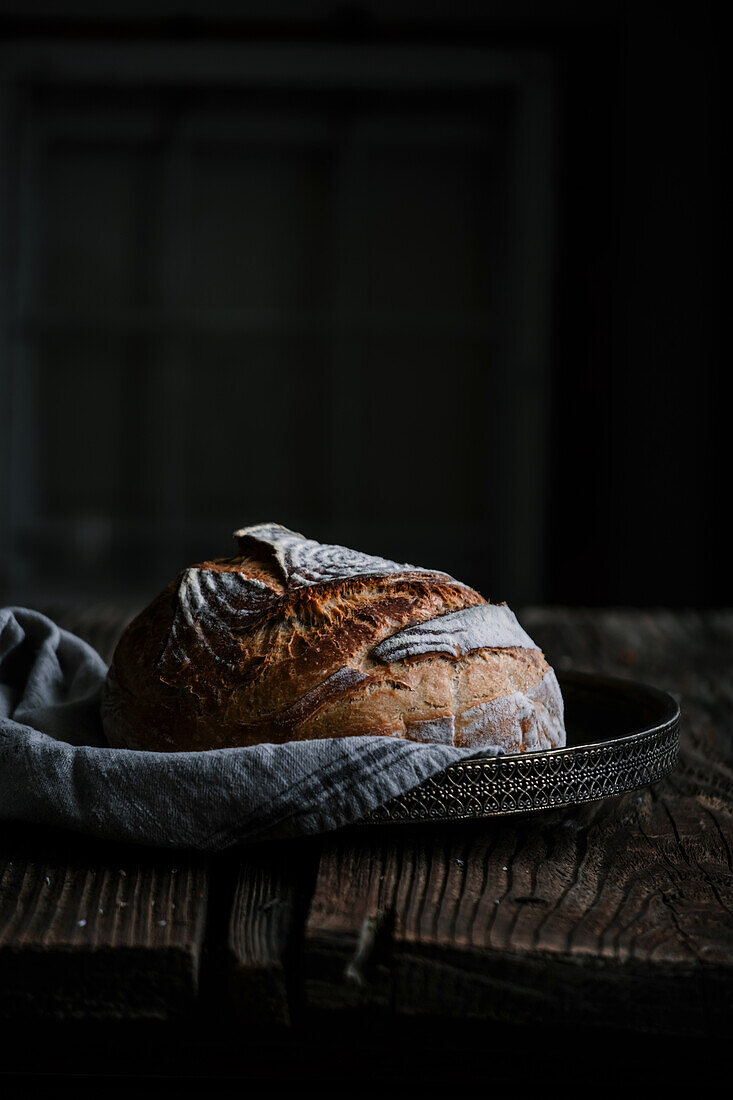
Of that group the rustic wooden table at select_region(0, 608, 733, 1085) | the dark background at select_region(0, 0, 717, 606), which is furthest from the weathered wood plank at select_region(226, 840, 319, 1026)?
the dark background at select_region(0, 0, 717, 606)

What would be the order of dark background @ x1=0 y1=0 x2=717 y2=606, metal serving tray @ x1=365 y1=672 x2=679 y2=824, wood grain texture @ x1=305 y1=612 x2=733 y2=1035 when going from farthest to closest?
dark background @ x1=0 y1=0 x2=717 y2=606 → metal serving tray @ x1=365 y1=672 x2=679 y2=824 → wood grain texture @ x1=305 y1=612 x2=733 y2=1035

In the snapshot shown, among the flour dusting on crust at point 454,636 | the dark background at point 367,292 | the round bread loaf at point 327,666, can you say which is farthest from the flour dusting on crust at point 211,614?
the dark background at point 367,292

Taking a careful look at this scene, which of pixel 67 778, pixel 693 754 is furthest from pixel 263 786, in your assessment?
pixel 693 754

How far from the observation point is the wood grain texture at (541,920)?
56 centimetres

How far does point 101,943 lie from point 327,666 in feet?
0.80

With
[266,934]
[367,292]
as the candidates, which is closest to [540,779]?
[266,934]

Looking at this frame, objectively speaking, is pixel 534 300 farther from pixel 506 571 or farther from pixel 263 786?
pixel 263 786

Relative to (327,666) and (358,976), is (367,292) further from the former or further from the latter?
(358,976)

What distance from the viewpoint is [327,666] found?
0.73 metres

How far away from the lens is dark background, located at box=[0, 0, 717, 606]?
3486 millimetres

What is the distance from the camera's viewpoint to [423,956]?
1.86ft

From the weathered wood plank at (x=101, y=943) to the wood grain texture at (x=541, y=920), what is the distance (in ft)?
0.26

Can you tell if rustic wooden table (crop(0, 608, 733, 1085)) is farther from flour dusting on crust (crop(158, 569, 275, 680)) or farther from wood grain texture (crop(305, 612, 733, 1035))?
flour dusting on crust (crop(158, 569, 275, 680))

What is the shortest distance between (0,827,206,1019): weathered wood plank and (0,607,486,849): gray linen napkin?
0.04m
